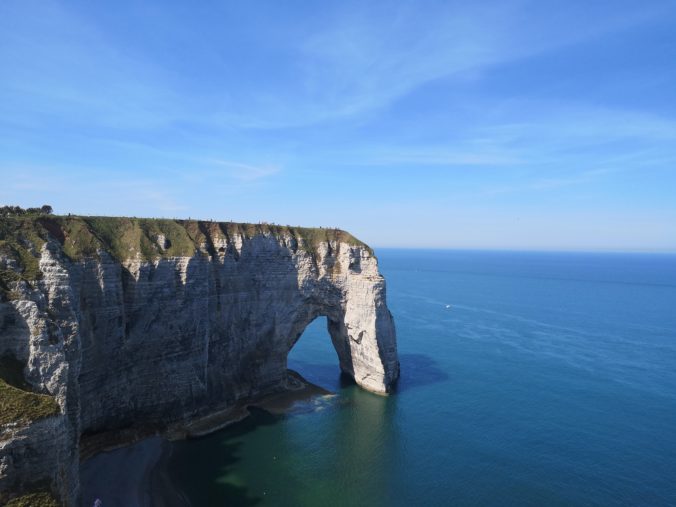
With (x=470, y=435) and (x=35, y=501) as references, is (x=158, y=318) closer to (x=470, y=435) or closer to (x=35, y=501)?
(x=35, y=501)

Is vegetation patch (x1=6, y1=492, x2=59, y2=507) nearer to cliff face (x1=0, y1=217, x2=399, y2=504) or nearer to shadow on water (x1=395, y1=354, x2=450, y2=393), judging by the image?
cliff face (x1=0, y1=217, x2=399, y2=504)

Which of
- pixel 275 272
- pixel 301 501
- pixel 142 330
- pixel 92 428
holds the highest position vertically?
pixel 275 272

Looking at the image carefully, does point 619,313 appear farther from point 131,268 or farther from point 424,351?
point 131,268

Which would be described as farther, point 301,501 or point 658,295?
point 658,295

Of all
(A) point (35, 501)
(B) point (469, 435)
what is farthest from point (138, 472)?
(B) point (469, 435)

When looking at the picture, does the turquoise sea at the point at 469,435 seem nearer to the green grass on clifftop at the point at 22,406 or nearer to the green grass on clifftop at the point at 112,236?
the green grass on clifftop at the point at 22,406

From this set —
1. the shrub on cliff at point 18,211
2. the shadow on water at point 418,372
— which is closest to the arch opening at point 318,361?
the shadow on water at point 418,372

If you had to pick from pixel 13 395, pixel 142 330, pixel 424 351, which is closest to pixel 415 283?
pixel 424 351
